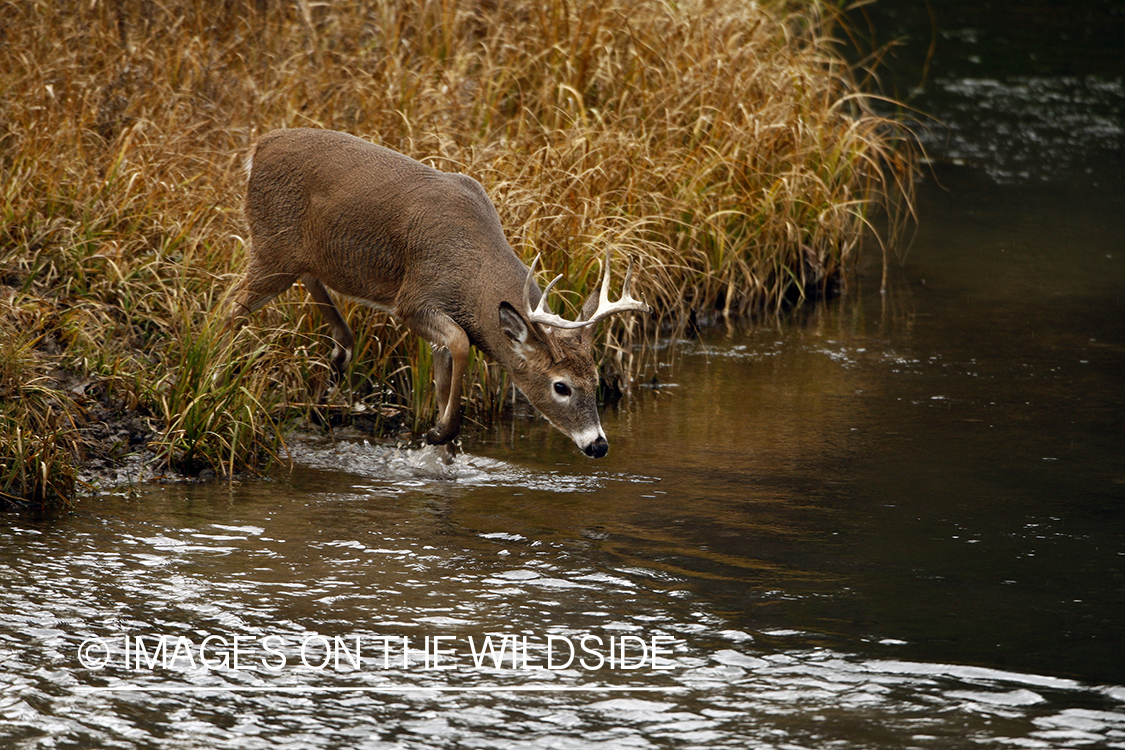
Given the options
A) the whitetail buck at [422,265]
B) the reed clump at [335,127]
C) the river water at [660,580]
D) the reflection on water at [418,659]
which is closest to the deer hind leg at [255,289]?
the whitetail buck at [422,265]

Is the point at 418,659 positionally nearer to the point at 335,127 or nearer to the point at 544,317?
the point at 544,317

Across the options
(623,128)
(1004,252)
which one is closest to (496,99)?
(623,128)

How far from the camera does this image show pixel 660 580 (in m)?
6.14

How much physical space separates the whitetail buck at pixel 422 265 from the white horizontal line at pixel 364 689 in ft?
6.91

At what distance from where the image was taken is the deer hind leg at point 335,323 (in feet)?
26.6

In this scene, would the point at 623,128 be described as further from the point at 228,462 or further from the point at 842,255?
the point at 228,462

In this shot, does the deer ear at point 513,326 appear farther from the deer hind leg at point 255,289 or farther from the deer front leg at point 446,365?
the deer hind leg at point 255,289

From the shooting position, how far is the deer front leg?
7.30 meters

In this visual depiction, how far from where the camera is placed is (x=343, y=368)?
828cm

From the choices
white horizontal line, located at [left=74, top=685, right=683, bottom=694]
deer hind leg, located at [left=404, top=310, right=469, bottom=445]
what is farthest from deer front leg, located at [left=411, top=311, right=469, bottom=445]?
white horizontal line, located at [left=74, top=685, right=683, bottom=694]

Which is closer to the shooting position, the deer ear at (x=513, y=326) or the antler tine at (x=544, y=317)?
the antler tine at (x=544, y=317)

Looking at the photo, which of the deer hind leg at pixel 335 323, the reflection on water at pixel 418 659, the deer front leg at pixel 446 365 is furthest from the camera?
the deer hind leg at pixel 335 323

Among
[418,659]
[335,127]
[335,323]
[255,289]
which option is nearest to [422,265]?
[335,323]

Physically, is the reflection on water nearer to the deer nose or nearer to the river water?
the river water
